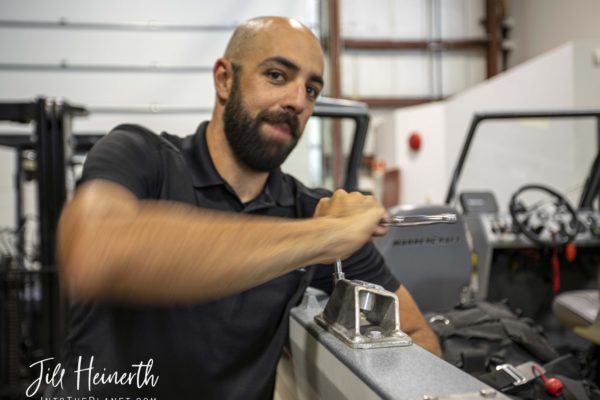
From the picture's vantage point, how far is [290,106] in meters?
1.32

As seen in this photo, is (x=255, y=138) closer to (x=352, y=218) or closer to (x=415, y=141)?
(x=352, y=218)

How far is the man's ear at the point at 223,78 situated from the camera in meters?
1.43

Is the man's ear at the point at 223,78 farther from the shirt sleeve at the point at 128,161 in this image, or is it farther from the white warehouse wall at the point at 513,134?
the white warehouse wall at the point at 513,134

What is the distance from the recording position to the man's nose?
4.31 feet

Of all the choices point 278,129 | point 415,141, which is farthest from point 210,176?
point 415,141

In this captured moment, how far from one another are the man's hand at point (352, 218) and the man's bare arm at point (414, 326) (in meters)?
0.52

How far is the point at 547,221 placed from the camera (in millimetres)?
2889

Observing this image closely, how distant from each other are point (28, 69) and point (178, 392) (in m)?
3.84

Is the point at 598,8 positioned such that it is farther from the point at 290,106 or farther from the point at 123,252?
the point at 123,252

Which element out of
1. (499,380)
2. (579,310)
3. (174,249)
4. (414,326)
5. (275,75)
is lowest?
(579,310)

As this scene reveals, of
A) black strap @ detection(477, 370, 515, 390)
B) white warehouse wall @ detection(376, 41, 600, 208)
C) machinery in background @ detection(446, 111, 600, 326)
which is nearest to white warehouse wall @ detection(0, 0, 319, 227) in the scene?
machinery in background @ detection(446, 111, 600, 326)

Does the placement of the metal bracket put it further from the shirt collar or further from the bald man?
the shirt collar

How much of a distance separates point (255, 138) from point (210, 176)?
0.14 metres

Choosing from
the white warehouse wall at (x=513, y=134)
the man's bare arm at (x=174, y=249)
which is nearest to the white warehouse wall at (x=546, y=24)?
the white warehouse wall at (x=513, y=134)
